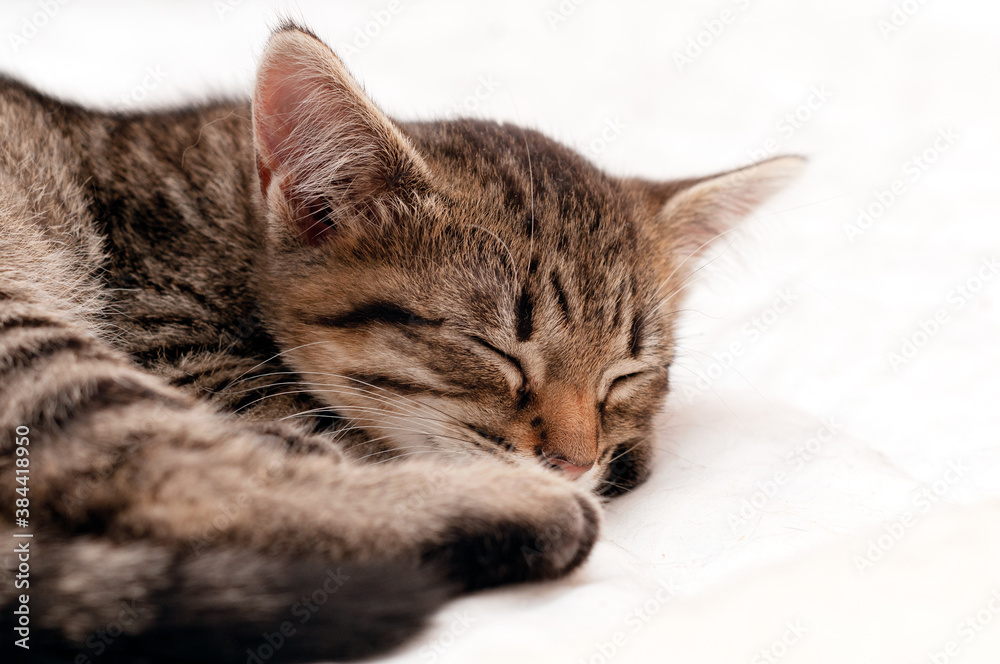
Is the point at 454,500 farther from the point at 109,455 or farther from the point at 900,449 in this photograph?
the point at 900,449

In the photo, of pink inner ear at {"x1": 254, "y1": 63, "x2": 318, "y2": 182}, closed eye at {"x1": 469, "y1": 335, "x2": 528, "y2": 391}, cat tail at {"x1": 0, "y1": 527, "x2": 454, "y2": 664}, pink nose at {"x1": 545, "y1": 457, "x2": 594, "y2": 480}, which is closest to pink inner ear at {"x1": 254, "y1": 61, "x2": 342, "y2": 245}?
pink inner ear at {"x1": 254, "y1": 63, "x2": 318, "y2": 182}

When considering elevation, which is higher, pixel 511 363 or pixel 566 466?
pixel 511 363

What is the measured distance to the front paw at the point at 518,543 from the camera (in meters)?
1.04

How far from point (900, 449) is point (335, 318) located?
1120 mm

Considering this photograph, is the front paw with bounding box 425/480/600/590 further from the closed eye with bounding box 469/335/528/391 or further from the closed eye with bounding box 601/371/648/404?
the closed eye with bounding box 601/371/648/404

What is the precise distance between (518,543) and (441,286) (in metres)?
0.47

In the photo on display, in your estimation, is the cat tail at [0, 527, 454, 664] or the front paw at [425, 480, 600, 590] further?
the front paw at [425, 480, 600, 590]

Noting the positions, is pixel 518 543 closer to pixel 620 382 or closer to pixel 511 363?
pixel 511 363

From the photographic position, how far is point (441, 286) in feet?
4.46

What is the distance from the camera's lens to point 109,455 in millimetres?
1005

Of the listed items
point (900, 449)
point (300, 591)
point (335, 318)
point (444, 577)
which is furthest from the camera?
point (900, 449)

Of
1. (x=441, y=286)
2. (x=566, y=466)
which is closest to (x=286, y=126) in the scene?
(x=441, y=286)

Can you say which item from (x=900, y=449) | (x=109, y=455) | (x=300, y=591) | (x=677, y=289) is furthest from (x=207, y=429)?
(x=900, y=449)

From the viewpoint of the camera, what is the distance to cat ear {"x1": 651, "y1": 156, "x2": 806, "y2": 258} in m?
1.70
